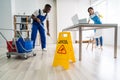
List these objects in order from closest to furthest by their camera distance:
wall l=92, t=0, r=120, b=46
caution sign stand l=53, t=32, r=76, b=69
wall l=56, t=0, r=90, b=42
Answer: caution sign stand l=53, t=32, r=76, b=69 < wall l=92, t=0, r=120, b=46 < wall l=56, t=0, r=90, b=42

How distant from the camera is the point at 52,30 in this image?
25.5ft

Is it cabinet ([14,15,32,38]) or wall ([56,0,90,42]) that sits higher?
wall ([56,0,90,42])

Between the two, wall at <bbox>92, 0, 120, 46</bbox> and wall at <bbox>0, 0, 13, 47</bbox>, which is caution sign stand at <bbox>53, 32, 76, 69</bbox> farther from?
wall at <bbox>0, 0, 13, 47</bbox>

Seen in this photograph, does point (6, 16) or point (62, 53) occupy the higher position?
point (6, 16)

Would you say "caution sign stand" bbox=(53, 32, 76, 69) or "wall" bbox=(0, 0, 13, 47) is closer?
"caution sign stand" bbox=(53, 32, 76, 69)

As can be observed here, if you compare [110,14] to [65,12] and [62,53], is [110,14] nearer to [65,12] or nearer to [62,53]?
[65,12]

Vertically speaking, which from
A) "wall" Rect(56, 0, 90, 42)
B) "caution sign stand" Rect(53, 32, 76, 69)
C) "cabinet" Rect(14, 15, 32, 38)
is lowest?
"caution sign stand" Rect(53, 32, 76, 69)

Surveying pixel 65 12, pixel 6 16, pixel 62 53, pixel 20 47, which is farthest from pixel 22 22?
pixel 62 53

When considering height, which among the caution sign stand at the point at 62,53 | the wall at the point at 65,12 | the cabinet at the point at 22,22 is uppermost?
the wall at the point at 65,12

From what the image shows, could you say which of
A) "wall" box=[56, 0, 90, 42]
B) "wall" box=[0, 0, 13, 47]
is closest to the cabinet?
"wall" box=[0, 0, 13, 47]

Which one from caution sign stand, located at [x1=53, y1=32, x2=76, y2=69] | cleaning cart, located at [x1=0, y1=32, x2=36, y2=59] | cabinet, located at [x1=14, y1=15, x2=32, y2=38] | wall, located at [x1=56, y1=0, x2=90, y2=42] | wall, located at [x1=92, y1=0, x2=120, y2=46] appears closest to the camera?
caution sign stand, located at [x1=53, y1=32, x2=76, y2=69]

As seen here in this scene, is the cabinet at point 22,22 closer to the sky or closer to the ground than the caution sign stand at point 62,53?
closer to the sky

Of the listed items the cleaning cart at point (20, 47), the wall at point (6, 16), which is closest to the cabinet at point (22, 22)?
the wall at point (6, 16)

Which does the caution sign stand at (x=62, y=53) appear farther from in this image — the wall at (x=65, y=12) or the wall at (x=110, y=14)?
the wall at (x=65, y=12)
